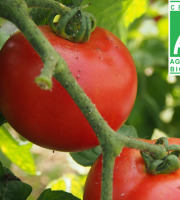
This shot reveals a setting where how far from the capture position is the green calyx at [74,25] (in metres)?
0.67

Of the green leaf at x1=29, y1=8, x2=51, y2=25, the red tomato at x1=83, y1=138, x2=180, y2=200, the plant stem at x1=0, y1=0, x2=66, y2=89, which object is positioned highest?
the plant stem at x1=0, y1=0, x2=66, y2=89

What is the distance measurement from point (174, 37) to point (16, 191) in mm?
610

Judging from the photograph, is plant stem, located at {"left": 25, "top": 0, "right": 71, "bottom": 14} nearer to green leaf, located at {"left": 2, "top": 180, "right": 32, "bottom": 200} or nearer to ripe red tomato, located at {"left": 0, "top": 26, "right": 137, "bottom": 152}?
ripe red tomato, located at {"left": 0, "top": 26, "right": 137, "bottom": 152}

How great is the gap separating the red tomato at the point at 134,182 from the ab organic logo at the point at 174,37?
0.41 metres

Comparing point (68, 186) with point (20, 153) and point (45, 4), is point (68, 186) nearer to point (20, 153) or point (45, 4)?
point (20, 153)

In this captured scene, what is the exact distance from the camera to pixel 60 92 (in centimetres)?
63

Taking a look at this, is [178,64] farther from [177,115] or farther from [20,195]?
[177,115]

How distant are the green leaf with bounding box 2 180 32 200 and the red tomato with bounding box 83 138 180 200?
9 centimetres

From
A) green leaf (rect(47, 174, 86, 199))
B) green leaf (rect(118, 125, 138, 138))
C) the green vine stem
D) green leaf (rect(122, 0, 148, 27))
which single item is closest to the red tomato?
the green vine stem

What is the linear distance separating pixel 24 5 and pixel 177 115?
1550mm

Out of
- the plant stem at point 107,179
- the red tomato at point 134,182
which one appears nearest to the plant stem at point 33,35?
the plant stem at point 107,179

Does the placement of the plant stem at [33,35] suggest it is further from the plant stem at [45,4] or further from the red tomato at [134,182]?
the red tomato at [134,182]

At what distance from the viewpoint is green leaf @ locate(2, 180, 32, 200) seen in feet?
2.39

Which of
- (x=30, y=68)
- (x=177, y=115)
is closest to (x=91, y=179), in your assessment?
(x=30, y=68)
